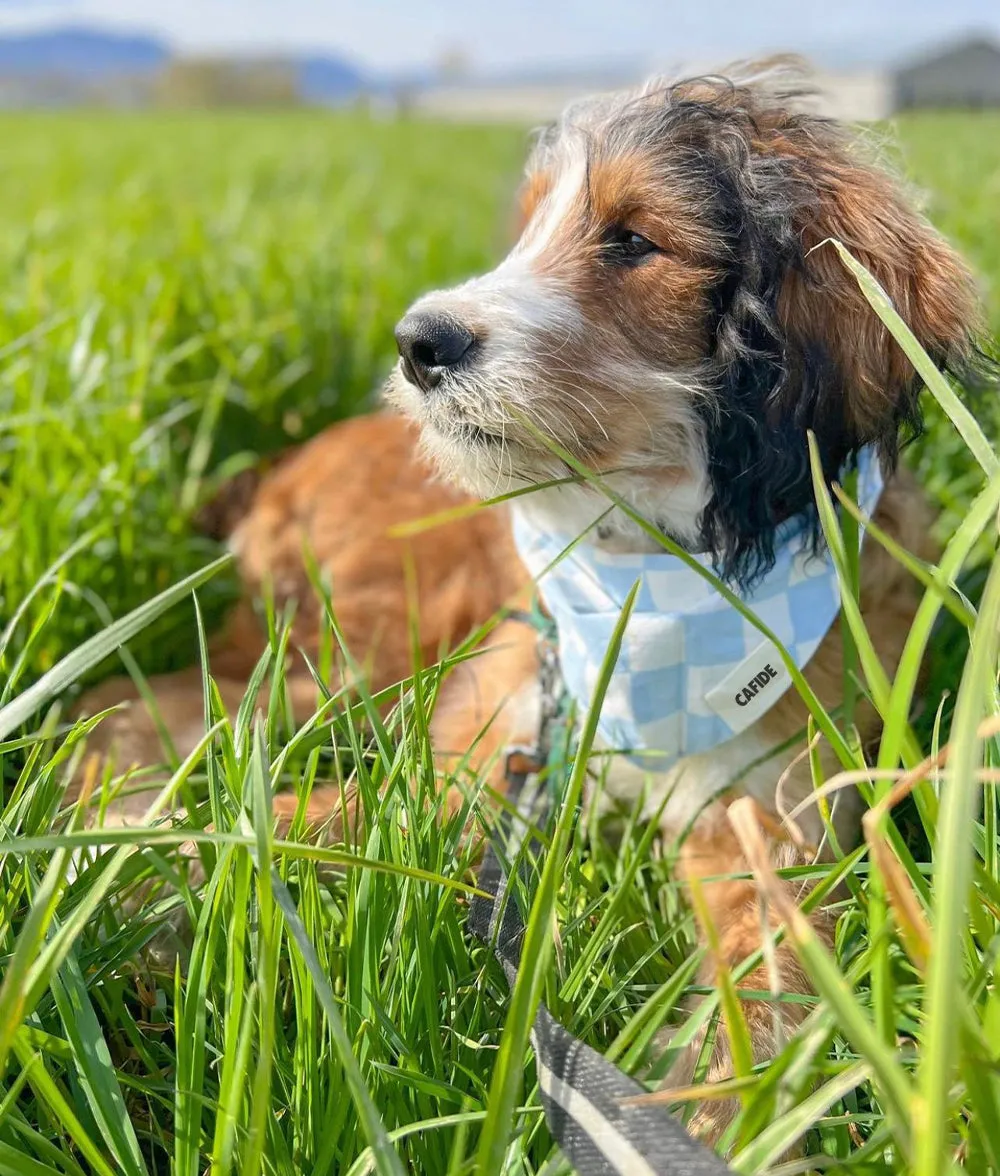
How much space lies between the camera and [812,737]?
151 cm

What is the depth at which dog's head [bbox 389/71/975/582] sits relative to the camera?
1.91 metres

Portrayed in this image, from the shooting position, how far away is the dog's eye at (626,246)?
2023 millimetres

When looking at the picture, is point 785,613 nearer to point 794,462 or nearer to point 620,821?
point 794,462

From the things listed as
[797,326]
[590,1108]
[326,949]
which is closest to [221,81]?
[797,326]

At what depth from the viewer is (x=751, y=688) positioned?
6.48 ft

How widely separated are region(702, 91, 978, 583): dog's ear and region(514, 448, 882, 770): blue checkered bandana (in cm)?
7

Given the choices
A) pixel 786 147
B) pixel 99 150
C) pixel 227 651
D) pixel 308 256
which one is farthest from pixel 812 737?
pixel 99 150

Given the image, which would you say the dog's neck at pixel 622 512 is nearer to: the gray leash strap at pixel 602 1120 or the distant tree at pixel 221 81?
the gray leash strap at pixel 602 1120

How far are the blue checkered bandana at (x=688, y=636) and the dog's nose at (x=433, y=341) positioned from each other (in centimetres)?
40

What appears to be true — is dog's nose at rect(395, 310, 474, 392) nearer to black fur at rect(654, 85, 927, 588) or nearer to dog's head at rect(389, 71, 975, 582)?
dog's head at rect(389, 71, 975, 582)

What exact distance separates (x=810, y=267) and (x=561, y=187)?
56cm

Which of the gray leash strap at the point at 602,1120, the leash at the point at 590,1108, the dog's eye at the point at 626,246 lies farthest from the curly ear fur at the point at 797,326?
the gray leash strap at the point at 602,1120

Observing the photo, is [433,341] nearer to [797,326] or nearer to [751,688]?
[797,326]

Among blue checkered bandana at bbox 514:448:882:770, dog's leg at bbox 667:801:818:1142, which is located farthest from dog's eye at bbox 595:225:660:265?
dog's leg at bbox 667:801:818:1142
